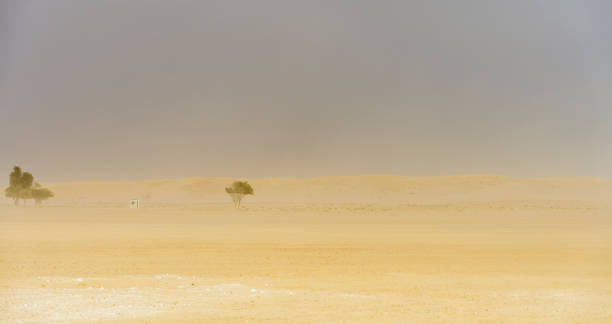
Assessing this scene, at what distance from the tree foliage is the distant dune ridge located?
22.8m

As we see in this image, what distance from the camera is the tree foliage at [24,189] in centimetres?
11349

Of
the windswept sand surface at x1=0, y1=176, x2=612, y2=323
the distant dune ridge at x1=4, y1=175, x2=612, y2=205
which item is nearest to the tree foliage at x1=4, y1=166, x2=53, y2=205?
the distant dune ridge at x1=4, y1=175, x2=612, y2=205

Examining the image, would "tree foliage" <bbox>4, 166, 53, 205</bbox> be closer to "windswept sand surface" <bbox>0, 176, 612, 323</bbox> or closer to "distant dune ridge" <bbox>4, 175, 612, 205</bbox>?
"distant dune ridge" <bbox>4, 175, 612, 205</bbox>

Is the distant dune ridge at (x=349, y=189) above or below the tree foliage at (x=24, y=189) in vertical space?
above

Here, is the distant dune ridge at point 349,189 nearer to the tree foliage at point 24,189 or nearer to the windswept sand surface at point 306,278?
the tree foliage at point 24,189

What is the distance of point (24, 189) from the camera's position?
378 feet

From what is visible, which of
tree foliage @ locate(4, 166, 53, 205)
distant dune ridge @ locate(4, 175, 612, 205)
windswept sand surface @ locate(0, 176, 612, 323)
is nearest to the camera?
windswept sand surface @ locate(0, 176, 612, 323)

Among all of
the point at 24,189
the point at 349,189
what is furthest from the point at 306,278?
the point at 349,189

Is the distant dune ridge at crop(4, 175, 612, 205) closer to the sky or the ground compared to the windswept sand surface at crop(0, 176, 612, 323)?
closer to the sky

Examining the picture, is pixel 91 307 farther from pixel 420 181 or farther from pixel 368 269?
pixel 420 181

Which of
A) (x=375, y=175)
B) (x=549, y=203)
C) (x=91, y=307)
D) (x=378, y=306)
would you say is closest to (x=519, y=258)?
(x=378, y=306)

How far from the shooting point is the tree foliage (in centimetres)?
11349

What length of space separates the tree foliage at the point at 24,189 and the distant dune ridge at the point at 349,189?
22790 millimetres

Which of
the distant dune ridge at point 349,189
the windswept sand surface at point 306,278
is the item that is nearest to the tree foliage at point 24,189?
the distant dune ridge at point 349,189
